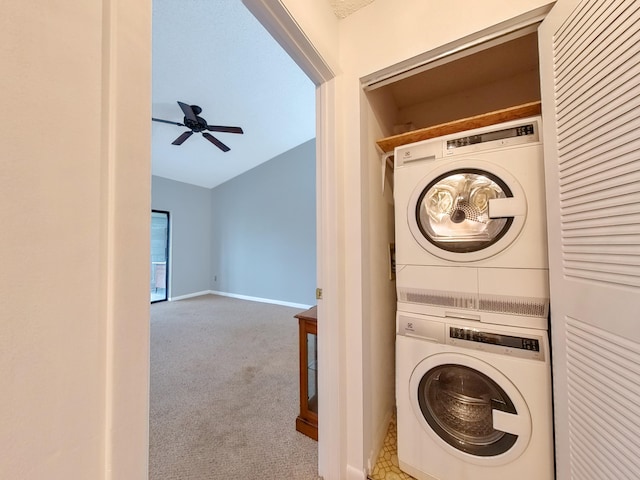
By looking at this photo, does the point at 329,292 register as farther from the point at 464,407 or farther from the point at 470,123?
the point at 470,123

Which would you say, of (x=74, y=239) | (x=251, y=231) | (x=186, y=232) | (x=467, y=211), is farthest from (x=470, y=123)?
(x=186, y=232)

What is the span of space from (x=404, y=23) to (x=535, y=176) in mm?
927

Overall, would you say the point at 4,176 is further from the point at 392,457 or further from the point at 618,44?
the point at 392,457

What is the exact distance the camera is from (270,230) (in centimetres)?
497

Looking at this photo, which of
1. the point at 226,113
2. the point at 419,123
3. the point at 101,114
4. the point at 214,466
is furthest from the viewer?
the point at 226,113

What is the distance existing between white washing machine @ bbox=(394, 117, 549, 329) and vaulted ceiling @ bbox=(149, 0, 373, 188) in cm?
94

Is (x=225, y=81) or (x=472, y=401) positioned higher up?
(x=225, y=81)

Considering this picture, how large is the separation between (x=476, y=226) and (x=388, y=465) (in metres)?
1.34

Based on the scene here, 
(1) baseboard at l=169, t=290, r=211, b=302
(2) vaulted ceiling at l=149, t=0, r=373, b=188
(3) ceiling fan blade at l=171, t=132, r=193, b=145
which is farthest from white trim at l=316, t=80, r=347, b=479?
(1) baseboard at l=169, t=290, r=211, b=302

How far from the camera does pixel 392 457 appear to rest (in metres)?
1.36

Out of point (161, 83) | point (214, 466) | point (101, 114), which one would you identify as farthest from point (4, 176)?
point (161, 83)

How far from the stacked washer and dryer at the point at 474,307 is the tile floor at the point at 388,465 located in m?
0.07

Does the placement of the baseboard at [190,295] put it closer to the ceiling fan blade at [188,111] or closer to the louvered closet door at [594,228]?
the ceiling fan blade at [188,111]

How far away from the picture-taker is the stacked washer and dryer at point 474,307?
0.98 meters
